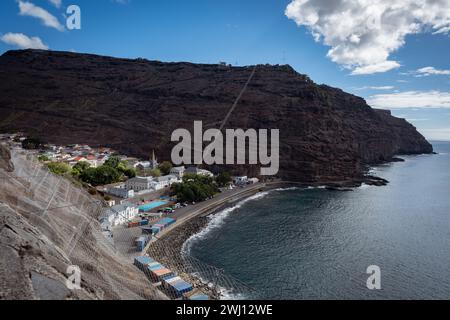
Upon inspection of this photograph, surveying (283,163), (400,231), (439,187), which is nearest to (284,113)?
(283,163)

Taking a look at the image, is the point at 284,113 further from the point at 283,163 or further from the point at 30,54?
the point at 30,54

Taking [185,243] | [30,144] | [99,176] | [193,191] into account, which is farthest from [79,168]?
[30,144]

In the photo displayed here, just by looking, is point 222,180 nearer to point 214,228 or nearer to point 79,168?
point 214,228

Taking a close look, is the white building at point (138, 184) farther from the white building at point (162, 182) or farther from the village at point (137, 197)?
the white building at point (162, 182)

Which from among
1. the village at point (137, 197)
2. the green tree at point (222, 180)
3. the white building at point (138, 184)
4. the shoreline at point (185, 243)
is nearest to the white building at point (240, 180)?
the village at point (137, 197)

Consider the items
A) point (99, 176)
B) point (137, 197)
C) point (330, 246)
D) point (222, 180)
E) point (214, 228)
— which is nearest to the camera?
point (330, 246)
